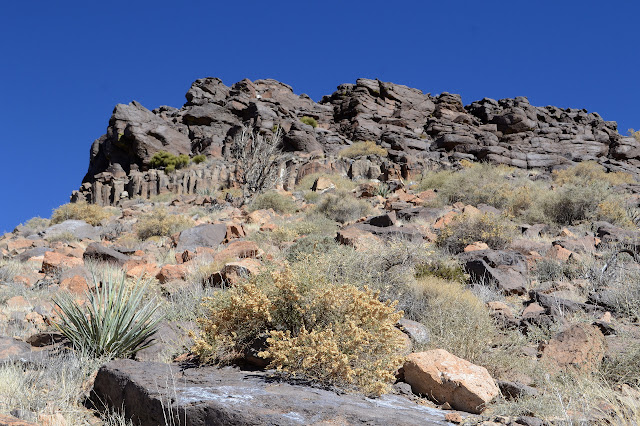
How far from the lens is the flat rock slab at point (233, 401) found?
2609 mm

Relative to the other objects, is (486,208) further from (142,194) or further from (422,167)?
(142,194)

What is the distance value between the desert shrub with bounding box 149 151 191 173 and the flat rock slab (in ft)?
109

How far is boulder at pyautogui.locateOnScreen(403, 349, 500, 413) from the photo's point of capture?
10.4 ft

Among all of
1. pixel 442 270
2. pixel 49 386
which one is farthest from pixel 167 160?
pixel 49 386

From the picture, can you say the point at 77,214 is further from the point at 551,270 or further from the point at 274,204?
the point at 551,270

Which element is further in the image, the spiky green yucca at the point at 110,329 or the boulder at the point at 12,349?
the spiky green yucca at the point at 110,329

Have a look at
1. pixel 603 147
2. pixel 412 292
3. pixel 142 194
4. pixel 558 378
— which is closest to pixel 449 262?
pixel 412 292

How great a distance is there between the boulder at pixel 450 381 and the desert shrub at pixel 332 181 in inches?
738

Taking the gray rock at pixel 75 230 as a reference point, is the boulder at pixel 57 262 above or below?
below

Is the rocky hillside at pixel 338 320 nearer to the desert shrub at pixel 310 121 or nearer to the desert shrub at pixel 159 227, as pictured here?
the desert shrub at pixel 159 227

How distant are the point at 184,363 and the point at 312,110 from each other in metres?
45.9

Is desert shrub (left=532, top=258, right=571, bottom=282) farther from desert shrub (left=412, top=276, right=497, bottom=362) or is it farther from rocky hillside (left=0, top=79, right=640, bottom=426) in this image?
desert shrub (left=412, top=276, right=497, bottom=362)

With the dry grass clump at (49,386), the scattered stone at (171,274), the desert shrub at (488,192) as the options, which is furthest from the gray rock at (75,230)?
the desert shrub at (488,192)

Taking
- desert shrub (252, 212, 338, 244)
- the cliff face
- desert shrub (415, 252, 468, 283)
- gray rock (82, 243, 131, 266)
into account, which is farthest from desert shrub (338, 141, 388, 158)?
desert shrub (415, 252, 468, 283)
